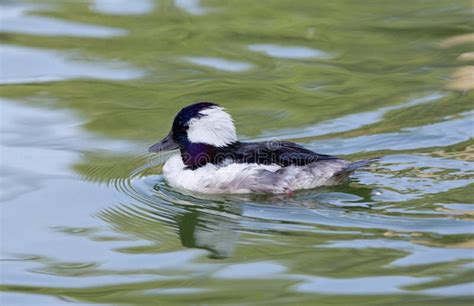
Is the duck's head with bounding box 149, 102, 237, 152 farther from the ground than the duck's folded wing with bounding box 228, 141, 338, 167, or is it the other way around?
the duck's head with bounding box 149, 102, 237, 152

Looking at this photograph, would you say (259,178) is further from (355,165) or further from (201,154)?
(355,165)

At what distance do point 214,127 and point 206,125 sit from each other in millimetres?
73

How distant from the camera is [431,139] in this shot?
10055 millimetres

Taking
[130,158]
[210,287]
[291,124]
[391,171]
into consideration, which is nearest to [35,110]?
[130,158]

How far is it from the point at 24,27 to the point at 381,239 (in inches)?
299

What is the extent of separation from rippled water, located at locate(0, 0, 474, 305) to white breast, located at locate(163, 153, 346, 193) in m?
0.11

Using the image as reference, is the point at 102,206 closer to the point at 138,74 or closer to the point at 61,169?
the point at 61,169

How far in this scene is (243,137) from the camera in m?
10.6

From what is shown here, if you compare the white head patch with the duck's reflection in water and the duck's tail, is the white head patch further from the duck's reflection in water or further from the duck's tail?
the duck's tail

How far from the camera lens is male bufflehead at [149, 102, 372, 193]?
29.7ft

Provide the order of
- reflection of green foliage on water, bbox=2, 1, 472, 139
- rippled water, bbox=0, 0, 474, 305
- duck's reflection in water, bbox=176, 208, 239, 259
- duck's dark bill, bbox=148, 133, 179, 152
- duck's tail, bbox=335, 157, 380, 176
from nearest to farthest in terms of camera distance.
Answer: rippled water, bbox=0, 0, 474, 305 < duck's reflection in water, bbox=176, 208, 239, 259 < duck's tail, bbox=335, 157, 380, 176 < duck's dark bill, bbox=148, 133, 179, 152 < reflection of green foliage on water, bbox=2, 1, 472, 139

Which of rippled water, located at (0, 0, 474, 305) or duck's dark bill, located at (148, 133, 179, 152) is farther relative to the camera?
duck's dark bill, located at (148, 133, 179, 152)

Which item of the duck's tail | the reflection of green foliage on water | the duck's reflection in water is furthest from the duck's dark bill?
the duck's tail

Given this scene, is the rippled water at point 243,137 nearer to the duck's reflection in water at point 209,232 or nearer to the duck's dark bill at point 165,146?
the duck's reflection in water at point 209,232
